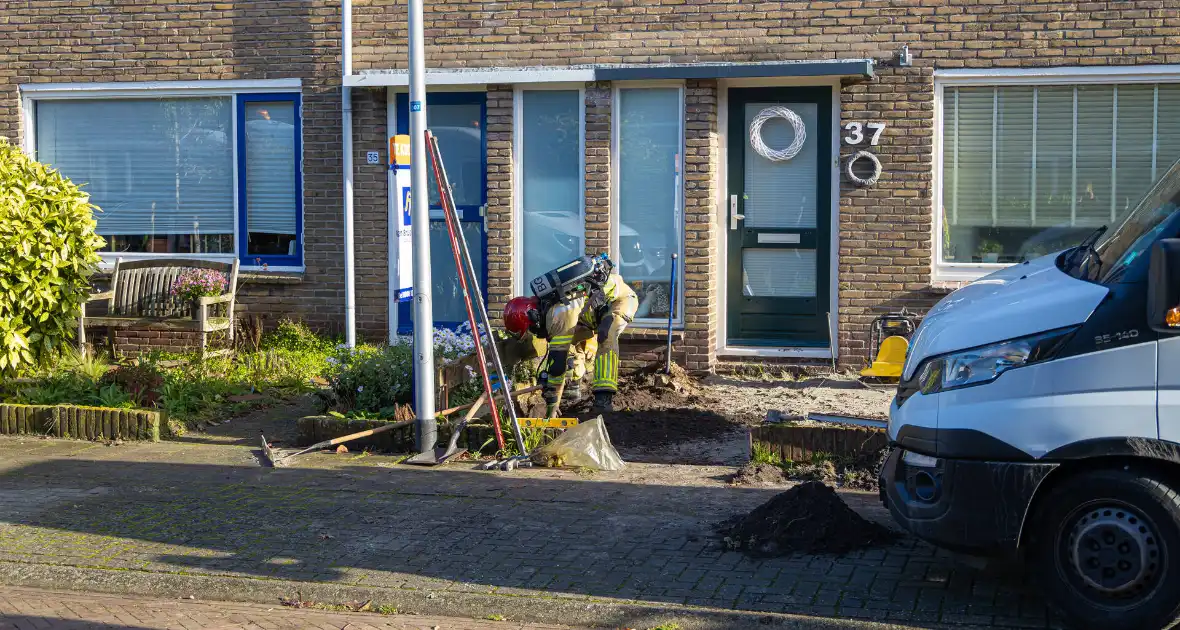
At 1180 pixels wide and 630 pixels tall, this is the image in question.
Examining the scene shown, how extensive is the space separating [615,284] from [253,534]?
3.42 m

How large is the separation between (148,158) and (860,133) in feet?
23.5

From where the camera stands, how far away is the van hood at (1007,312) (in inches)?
204

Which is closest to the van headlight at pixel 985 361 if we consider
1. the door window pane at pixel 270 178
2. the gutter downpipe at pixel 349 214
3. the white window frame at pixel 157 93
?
the gutter downpipe at pixel 349 214

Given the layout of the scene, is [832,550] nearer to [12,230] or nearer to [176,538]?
[176,538]

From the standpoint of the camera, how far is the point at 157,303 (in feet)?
40.3

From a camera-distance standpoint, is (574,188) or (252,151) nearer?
(574,188)

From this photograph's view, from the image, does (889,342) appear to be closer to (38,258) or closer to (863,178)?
(863,178)

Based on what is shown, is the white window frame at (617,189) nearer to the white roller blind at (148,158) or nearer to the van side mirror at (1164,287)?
the white roller blind at (148,158)

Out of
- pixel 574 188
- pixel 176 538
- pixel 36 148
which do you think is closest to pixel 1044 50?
pixel 574 188

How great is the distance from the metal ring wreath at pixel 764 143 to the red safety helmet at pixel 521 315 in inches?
131

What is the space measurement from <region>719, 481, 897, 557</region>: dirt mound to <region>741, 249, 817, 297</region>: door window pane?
5.06m

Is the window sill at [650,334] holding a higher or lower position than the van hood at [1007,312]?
lower

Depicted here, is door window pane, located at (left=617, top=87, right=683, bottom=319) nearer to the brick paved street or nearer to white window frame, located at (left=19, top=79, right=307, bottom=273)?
white window frame, located at (left=19, top=79, right=307, bottom=273)

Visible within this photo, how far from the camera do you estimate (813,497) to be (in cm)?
648
